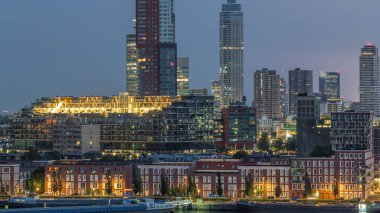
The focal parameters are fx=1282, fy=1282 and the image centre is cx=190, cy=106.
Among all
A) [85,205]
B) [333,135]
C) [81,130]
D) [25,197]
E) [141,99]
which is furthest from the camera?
[141,99]

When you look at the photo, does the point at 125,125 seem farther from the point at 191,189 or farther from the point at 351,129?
the point at 191,189

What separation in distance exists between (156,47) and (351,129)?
79.5m

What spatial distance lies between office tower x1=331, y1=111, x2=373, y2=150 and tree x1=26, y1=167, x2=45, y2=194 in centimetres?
2477

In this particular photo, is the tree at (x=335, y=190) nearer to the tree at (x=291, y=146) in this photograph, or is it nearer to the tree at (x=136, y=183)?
the tree at (x=136, y=183)

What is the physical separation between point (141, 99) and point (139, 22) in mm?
26599

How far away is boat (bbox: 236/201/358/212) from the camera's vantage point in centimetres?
8706

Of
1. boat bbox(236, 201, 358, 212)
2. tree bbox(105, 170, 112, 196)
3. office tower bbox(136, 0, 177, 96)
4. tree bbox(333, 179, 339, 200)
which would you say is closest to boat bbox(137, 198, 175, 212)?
boat bbox(236, 201, 358, 212)

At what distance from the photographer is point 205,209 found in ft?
292

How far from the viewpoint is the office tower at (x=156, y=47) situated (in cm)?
18425

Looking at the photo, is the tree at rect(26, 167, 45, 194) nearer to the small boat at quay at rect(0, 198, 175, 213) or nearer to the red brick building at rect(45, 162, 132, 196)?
the red brick building at rect(45, 162, 132, 196)

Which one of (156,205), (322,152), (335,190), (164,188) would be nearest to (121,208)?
(156,205)

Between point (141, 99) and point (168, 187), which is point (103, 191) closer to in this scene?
point (168, 187)

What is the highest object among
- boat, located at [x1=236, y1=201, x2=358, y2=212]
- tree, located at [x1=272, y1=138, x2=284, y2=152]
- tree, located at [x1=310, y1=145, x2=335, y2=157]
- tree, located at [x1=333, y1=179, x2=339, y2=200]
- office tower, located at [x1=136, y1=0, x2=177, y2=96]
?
office tower, located at [x1=136, y1=0, x2=177, y2=96]

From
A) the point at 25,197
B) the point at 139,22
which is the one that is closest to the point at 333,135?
the point at 25,197
